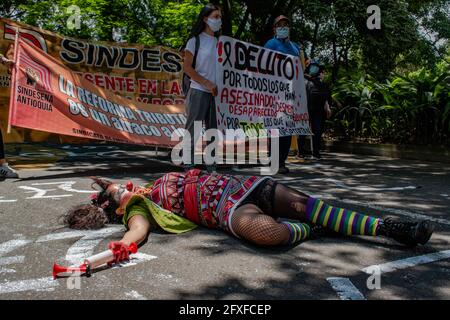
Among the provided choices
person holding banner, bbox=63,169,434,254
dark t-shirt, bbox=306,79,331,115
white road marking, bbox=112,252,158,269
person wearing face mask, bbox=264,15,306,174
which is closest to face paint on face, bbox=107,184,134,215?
person holding banner, bbox=63,169,434,254

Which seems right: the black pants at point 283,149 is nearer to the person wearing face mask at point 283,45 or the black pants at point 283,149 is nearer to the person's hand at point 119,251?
the person wearing face mask at point 283,45

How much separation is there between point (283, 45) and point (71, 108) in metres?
3.39

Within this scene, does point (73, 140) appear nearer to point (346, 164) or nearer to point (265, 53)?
point (265, 53)

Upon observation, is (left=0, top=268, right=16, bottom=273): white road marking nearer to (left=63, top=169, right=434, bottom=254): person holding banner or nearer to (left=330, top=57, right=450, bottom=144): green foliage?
(left=63, top=169, right=434, bottom=254): person holding banner

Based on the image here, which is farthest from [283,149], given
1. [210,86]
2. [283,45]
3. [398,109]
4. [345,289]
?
[345,289]

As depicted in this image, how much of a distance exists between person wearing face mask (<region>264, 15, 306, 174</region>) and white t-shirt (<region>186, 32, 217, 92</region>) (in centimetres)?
170

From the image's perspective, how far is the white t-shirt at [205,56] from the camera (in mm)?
6020

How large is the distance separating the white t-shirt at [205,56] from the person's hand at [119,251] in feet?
10.9

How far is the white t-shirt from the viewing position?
6.02 m

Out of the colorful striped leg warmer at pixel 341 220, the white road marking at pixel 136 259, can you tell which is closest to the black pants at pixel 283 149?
the colorful striped leg warmer at pixel 341 220

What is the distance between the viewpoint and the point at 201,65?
6059 millimetres

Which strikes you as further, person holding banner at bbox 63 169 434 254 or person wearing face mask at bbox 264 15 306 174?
person wearing face mask at bbox 264 15 306 174

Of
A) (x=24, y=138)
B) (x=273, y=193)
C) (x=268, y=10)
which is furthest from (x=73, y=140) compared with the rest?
(x=268, y=10)

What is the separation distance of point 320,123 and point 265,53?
2.62 meters
